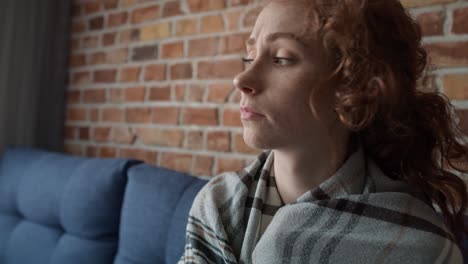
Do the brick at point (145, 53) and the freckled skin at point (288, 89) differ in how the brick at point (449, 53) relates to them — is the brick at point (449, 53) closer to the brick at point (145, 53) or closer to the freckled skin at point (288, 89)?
the freckled skin at point (288, 89)

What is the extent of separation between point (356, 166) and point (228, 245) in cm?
26

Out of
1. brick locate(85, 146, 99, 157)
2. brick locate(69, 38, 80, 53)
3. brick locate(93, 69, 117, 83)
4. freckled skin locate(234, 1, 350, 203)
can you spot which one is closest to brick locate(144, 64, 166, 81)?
brick locate(93, 69, 117, 83)

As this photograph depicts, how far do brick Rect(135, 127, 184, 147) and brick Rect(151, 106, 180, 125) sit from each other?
1.2 inches

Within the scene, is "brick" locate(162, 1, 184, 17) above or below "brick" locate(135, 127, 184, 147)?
above

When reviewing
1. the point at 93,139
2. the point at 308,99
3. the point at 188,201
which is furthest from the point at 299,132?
the point at 93,139

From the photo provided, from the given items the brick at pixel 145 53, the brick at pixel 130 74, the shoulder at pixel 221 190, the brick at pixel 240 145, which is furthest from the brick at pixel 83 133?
the shoulder at pixel 221 190

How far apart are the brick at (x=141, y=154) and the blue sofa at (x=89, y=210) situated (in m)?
0.26

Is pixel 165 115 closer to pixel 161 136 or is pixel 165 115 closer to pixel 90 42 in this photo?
pixel 161 136

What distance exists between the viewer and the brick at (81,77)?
6.33ft

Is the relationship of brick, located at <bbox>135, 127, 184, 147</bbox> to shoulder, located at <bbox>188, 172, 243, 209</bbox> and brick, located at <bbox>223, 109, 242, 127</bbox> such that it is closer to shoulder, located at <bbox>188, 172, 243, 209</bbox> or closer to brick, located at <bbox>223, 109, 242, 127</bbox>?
brick, located at <bbox>223, 109, 242, 127</bbox>

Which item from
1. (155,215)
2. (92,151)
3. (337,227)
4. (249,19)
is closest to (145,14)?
(249,19)

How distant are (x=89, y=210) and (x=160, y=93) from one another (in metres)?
0.52

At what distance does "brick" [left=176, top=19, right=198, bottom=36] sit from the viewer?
4.87ft

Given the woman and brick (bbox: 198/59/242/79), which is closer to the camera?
the woman
